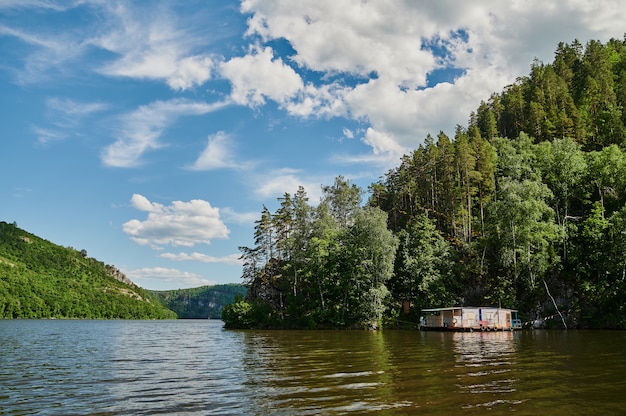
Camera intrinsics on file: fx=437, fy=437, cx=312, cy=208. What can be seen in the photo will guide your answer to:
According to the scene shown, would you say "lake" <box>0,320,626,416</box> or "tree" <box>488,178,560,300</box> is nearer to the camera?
"lake" <box>0,320,626,416</box>

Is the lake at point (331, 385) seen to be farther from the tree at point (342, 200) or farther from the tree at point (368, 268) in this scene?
the tree at point (342, 200)

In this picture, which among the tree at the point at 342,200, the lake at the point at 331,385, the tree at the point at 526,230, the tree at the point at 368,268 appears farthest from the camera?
the tree at the point at 342,200

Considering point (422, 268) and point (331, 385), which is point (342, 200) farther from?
point (331, 385)

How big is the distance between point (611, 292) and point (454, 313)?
18663 mm

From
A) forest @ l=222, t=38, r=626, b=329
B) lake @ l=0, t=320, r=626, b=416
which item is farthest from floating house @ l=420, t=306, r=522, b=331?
lake @ l=0, t=320, r=626, b=416

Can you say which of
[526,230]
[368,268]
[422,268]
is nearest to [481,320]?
[422,268]

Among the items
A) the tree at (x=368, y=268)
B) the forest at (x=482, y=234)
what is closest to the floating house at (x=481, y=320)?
the forest at (x=482, y=234)

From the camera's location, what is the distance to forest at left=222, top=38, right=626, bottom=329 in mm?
58156

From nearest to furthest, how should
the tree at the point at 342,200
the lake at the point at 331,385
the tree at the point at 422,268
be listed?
the lake at the point at 331,385
the tree at the point at 422,268
the tree at the point at 342,200

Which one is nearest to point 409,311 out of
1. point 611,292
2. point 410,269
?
point 410,269

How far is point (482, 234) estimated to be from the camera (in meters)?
74.6

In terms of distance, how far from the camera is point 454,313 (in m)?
59.4

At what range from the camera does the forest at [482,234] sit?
5816 cm

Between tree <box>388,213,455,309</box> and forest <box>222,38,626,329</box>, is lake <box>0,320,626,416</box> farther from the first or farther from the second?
tree <box>388,213,455,309</box>
